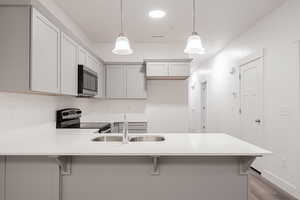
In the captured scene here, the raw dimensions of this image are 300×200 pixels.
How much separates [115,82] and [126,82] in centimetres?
24

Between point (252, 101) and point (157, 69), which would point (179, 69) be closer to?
point (157, 69)

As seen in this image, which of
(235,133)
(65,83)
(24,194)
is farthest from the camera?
(235,133)

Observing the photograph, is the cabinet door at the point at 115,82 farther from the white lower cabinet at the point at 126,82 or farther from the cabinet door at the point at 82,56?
the cabinet door at the point at 82,56

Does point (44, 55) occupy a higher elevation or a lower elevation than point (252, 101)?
higher

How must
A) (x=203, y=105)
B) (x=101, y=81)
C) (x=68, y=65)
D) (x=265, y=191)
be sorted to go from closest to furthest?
(x=68, y=65)
(x=265, y=191)
(x=101, y=81)
(x=203, y=105)

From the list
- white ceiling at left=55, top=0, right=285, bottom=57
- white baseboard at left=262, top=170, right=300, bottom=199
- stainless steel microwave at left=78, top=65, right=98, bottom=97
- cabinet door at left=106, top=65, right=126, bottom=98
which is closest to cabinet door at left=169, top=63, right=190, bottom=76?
white ceiling at left=55, top=0, right=285, bottom=57

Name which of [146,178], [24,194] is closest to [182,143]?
[146,178]

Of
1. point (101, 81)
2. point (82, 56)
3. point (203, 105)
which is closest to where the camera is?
point (82, 56)

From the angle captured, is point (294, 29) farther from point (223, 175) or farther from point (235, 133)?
point (235, 133)

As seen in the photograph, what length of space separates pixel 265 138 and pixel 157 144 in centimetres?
236

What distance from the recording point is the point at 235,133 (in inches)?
181

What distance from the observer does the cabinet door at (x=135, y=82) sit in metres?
4.36

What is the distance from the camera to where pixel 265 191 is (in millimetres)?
2906

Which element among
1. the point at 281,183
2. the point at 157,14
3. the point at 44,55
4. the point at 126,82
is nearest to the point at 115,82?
the point at 126,82
